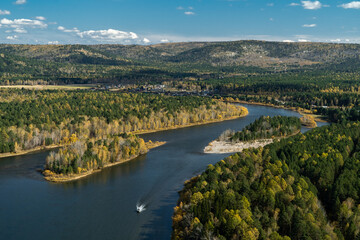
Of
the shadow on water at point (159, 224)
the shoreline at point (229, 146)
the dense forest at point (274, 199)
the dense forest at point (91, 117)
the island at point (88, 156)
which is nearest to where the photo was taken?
the dense forest at point (274, 199)

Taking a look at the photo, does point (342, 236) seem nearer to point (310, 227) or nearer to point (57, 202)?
point (310, 227)

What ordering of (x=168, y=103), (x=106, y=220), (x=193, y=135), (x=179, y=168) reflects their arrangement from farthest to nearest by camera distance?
(x=168, y=103)
(x=193, y=135)
(x=179, y=168)
(x=106, y=220)

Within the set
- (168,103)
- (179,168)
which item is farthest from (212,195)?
(168,103)

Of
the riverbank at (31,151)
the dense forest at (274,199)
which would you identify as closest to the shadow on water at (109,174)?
the dense forest at (274,199)

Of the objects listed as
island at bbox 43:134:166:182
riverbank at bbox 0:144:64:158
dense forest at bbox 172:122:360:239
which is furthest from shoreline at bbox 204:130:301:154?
riverbank at bbox 0:144:64:158

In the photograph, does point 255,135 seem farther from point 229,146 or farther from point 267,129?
point 229,146

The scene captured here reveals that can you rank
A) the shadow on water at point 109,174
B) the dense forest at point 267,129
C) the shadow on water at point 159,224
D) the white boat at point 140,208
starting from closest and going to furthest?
the shadow on water at point 159,224
the white boat at point 140,208
the shadow on water at point 109,174
the dense forest at point 267,129

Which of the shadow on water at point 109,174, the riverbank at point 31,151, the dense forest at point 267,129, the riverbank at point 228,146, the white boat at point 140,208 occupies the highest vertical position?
the dense forest at point 267,129

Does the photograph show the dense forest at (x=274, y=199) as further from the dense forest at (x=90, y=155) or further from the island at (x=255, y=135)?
the island at (x=255, y=135)
